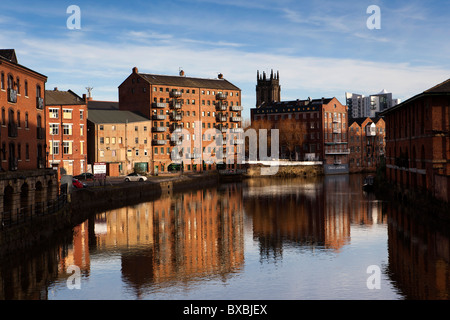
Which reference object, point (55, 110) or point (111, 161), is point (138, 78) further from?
point (55, 110)

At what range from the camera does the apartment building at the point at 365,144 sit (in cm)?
15838

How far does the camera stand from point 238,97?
14425 cm

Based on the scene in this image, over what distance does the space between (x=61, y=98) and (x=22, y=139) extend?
4598cm

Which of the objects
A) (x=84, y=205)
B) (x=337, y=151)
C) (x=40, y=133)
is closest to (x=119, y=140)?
(x=84, y=205)

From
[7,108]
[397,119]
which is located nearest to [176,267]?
[7,108]

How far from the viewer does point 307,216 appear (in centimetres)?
5806

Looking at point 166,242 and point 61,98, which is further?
point 61,98

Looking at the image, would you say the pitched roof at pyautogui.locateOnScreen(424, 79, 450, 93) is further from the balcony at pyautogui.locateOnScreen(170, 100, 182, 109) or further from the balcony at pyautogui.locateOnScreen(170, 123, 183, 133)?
the balcony at pyautogui.locateOnScreen(170, 123, 183, 133)

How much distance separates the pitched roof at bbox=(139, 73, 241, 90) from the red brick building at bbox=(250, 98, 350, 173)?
1693 cm

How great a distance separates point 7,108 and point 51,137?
4501 centimetres

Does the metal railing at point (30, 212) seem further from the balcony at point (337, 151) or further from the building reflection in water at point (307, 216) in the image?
the balcony at point (337, 151)

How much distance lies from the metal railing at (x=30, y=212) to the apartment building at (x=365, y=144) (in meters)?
119

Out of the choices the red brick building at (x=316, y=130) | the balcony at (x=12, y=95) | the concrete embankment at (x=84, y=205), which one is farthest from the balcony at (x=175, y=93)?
the balcony at (x=12, y=95)

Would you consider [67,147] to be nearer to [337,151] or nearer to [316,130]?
[316,130]
